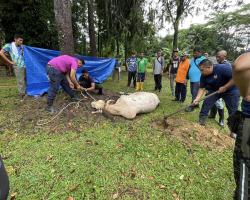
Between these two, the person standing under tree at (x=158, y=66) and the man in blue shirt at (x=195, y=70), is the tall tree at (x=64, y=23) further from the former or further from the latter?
the person standing under tree at (x=158, y=66)

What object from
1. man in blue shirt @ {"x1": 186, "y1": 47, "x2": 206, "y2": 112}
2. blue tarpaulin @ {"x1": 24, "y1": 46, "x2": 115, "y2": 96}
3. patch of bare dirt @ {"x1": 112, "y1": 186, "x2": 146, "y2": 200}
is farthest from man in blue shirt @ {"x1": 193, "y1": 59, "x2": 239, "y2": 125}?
blue tarpaulin @ {"x1": 24, "y1": 46, "x2": 115, "y2": 96}

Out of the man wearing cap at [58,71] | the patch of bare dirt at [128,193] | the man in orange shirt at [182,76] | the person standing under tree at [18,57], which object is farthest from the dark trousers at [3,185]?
the man in orange shirt at [182,76]

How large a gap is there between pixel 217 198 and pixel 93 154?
1855 mm

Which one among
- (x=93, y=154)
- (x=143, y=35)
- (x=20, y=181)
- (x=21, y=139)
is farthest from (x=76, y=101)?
(x=143, y=35)

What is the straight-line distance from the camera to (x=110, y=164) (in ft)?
11.6

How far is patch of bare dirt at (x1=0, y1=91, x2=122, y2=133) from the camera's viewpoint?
4.57 metres

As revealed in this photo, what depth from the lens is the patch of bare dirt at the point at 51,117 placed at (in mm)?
4574

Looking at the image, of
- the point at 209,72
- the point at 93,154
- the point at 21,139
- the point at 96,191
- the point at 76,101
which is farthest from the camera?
the point at 76,101

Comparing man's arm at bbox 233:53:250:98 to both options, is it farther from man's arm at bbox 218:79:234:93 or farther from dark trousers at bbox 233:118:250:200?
man's arm at bbox 218:79:234:93

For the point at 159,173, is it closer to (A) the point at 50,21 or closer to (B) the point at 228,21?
(A) the point at 50,21

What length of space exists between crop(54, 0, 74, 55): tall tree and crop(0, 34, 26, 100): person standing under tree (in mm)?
1038

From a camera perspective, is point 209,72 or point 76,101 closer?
point 209,72

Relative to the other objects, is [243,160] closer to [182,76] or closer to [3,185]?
[3,185]

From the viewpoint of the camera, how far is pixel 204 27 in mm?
31047
